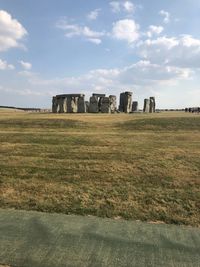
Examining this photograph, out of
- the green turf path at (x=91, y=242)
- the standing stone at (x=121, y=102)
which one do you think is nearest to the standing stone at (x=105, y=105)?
the standing stone at (x=121, y=102)

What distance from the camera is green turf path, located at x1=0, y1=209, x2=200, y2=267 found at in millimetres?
6387

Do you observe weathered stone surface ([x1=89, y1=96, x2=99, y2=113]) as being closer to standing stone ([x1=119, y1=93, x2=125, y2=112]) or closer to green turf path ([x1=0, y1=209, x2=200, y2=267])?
standing stone ([x1=119, y1=93, x2=125, y2=112])

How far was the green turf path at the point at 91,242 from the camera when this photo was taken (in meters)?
6.39

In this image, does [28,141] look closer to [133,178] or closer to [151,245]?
[133,178]

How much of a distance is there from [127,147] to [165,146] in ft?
5.17

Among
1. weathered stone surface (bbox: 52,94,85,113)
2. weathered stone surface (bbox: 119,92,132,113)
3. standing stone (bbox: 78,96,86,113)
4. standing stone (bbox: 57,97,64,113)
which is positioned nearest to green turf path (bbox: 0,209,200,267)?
standing stone (bbox: 78,96,86,113)

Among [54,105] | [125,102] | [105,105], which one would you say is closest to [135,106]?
[125,102]

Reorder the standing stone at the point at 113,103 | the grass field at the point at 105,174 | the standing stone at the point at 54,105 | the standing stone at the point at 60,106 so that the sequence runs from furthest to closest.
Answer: the standing stone at the point at 54,105, the standing stone at the point at 113,103, the standing stone at the point at 60,106, the grass field at the point at 105,174

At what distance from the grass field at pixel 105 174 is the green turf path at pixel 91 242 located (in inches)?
26.6

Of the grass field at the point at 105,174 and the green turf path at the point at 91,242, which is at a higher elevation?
the grass field at the point at 105,174

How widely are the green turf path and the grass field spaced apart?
0.68 metres

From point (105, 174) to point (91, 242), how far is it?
467 centimetres

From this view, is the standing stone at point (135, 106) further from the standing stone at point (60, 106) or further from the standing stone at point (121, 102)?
the standing stone at point (60, 106)

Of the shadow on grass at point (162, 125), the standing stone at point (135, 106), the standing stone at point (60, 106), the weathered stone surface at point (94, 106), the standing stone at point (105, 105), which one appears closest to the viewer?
the shadow on grass at point (162, 125)
